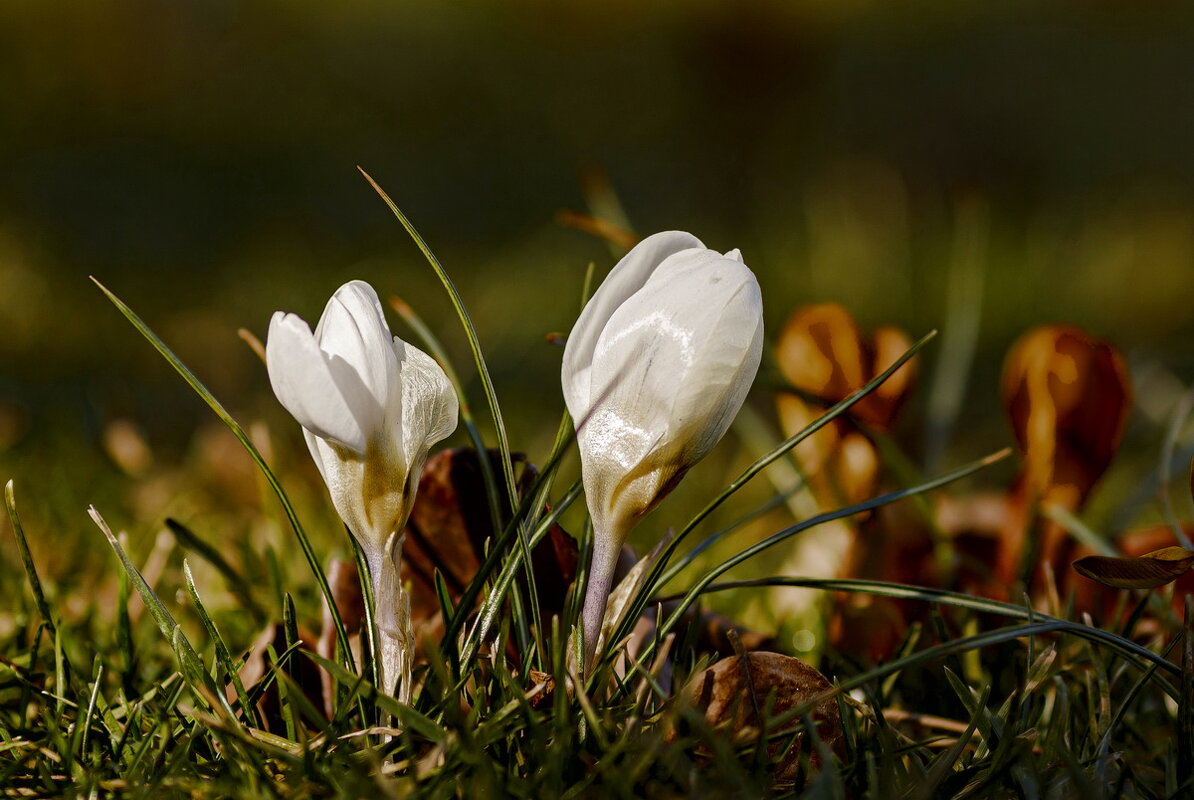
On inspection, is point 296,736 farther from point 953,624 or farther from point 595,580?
point 953,624

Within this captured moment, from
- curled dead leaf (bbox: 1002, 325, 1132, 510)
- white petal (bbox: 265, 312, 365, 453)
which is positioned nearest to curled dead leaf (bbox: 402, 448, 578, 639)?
white petal (bbox: 265, 312, 365, 453)

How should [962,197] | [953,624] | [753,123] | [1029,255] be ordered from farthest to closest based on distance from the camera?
[753,123], [1029,255], [962,197], [953,624]

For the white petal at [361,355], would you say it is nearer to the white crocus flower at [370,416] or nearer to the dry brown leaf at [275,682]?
the white crocus flower at [370,416]

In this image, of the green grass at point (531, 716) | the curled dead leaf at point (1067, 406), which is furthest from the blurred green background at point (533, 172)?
the green grass at point (531, 716)

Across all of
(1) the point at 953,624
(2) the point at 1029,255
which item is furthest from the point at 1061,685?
(2) the point at 1029,255

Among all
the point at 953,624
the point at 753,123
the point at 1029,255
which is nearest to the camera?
the point at 953,624

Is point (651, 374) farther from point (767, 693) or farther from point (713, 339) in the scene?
point (767, 693)
